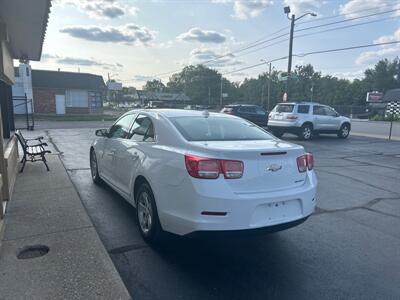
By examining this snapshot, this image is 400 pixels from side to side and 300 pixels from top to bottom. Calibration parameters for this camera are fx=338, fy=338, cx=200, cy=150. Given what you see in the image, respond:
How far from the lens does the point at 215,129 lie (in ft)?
14.2

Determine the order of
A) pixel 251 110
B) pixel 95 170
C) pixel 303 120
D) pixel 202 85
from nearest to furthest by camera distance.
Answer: pixel 95 170 → pixel 303 120 → pixel 251 110 → pixel 202 85

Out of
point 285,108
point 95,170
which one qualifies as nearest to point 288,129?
point 285,108

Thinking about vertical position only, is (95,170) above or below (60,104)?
below

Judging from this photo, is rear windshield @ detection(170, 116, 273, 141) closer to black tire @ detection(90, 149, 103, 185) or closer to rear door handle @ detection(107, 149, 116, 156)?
rear door handle @ detection(107, 149, 116, 156)

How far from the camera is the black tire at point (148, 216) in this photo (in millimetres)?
3887

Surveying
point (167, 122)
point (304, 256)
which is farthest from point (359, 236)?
point (167, 122)

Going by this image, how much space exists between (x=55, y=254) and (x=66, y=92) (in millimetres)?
36916

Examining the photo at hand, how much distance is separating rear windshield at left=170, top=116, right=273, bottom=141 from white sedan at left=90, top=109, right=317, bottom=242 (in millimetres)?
13

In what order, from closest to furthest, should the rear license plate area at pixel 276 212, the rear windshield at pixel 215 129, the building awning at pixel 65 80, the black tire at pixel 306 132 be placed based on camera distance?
the rear license plate area at pixel 276 212
the rear windshield at pixel 215 129
the black tire at pixel 306 132
the building awning at pixel 65 80

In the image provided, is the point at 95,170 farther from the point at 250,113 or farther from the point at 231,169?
the point at 250,113

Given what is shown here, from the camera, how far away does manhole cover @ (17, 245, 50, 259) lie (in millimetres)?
3660

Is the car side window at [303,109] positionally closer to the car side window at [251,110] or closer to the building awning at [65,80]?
the car side window at [251,110]

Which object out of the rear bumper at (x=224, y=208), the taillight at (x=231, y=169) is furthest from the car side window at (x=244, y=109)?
the taillight at (x=231, y=169)

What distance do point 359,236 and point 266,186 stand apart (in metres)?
1.93
